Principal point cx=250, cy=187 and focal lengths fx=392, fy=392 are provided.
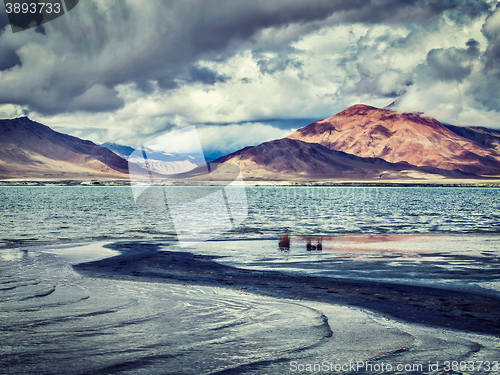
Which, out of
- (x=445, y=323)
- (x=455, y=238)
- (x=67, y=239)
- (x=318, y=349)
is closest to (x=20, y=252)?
(x=67, y=239)

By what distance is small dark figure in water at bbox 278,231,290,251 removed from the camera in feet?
67.5

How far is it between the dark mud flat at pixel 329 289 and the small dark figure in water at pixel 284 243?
494 cm

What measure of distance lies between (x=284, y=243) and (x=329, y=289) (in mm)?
11281

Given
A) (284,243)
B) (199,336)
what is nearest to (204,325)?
(199,336)

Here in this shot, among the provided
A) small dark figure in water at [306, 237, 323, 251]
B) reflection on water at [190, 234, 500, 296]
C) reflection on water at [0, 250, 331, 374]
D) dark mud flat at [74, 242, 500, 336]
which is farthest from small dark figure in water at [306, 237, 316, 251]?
reflection on water at [0, 250, 331, 374]

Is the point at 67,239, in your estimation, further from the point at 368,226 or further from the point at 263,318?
the point at 368,226

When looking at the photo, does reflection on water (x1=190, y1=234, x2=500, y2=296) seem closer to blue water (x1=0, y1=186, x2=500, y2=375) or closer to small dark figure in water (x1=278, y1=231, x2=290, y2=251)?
blue water (x1=0, y1=186, x2=500, y2=375)

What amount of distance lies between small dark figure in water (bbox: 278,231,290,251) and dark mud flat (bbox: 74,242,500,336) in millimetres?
4936

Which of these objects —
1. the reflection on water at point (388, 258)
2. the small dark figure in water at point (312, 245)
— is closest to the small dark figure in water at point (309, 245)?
the small dark figure in water at point (312, 245)

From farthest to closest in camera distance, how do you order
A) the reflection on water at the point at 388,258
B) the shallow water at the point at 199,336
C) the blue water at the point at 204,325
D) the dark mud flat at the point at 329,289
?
the reflection on water at the point at 388,258, the dark mud flat at the point at 329,289, the blue water at the point at 204,325, the shallow water at the point at 199,336

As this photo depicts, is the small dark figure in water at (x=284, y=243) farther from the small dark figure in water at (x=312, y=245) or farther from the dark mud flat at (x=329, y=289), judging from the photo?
the dark mud flat at (x=329, y=289)

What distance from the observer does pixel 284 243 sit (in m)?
22.6

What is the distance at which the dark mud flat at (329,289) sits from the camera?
8.70m

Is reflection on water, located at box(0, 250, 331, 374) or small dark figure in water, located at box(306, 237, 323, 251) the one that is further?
small dark figure in water, located at box(306, 237, 323, 251)
